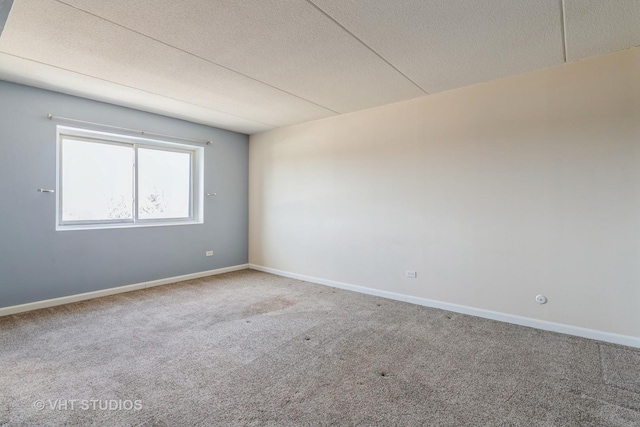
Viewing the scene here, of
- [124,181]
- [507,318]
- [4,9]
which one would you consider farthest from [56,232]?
[507,318]

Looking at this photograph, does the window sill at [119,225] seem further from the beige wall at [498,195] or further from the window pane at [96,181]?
the beige wall at [498,195]

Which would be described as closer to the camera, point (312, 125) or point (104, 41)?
point (104, 41)

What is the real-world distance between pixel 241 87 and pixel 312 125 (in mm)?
1574

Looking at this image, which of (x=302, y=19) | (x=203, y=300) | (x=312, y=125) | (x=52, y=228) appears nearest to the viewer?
(x=302, y=19)

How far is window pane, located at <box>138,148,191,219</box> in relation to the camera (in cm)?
459

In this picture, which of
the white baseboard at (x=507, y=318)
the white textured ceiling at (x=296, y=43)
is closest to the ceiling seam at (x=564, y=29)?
the white textured ceiling at (x=296, y=43)

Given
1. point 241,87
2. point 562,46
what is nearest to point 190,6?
point 241,87

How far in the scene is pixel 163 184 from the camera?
4836 mm

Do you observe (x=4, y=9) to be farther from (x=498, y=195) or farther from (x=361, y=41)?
(x=498, y=195)

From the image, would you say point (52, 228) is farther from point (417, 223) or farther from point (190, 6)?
point (417, 223)

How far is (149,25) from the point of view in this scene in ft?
7.28

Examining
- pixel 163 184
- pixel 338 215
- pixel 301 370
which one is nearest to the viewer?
pixel 301 370

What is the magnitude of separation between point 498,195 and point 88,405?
12.0 feet

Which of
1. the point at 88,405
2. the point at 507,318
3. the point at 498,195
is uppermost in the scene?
the point at 498,195
